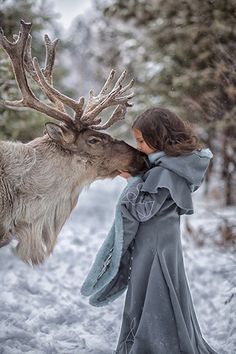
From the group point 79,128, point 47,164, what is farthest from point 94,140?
point 47,164

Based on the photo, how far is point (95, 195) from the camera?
1591 cm

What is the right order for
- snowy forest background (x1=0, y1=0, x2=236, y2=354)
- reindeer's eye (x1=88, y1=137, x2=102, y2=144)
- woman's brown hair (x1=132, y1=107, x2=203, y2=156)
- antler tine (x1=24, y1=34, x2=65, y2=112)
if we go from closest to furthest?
woman's brown hair (x1=132, y1=107, x2=203, y2=156) < reindeer's eye (x1=88, y1=137, x2=102, y2=144) < antler tine (x1=24, y1=34, x2=65, y2=112) < snowy forest background (x1=0, y1=0, x2=236, y2=354)

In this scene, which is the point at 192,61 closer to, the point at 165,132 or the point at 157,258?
the point at 165,132

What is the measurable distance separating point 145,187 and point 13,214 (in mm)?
1052

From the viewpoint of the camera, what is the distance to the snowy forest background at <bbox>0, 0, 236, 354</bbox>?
4273 mm

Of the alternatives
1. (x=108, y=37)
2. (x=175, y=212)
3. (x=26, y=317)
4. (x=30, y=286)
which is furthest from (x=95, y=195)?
(x=175, y=212)

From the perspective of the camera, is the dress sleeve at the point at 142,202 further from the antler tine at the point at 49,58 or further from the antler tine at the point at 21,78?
the antler tine at the point at 49,58

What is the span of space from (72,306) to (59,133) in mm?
A: 1966

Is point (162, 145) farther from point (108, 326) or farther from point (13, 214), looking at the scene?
point (108, 326)

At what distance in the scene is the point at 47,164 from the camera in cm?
372

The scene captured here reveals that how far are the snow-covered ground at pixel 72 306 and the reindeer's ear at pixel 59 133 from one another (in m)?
1.59

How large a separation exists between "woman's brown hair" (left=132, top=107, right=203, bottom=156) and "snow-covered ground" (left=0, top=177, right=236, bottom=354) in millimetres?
1707

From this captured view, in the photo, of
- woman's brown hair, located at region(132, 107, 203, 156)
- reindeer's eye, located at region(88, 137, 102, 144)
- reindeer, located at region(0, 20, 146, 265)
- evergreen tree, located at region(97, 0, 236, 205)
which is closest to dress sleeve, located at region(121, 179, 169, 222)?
woman's brown hair, located at region(132, 107, 203, 156)

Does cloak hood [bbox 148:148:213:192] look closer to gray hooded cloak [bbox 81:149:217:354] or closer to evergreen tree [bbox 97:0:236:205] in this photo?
gray hooded cloak [bbox 81:149:217:354]
